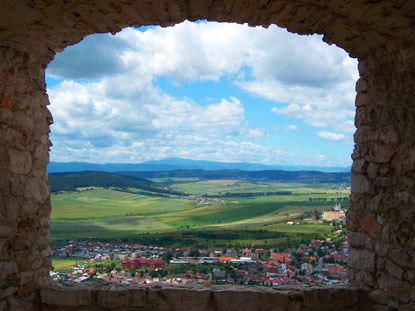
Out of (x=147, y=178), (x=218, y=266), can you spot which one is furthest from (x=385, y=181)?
(x=147, y=178)

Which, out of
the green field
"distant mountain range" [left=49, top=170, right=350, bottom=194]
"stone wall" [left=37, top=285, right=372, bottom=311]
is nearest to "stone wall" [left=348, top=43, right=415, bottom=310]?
"stone wall" [left=37, top=285, right=372, bottom=311]

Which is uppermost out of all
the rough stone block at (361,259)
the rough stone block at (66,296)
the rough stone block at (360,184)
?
the rough stone block at (360,184)

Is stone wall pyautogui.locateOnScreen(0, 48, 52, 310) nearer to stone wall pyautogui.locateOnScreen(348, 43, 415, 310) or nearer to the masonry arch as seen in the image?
the masonry arch

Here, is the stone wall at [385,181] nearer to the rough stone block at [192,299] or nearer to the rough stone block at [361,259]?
the rough stone block at [361,259]

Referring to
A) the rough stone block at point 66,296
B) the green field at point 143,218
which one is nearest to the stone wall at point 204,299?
the rough stone block at point 66,296

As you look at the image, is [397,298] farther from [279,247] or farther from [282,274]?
[279,247]

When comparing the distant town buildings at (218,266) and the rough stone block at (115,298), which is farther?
the distant town buildings at (218,266)

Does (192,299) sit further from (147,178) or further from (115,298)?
(147,178)
